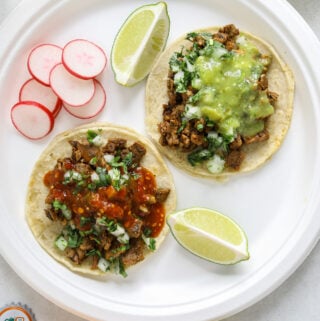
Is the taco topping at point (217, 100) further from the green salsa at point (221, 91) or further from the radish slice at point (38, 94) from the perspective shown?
the radish slice at point (38, 94)

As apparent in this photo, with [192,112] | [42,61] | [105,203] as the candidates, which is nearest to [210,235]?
[105,203]

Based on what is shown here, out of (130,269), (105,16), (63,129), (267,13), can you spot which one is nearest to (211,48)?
(267,13)

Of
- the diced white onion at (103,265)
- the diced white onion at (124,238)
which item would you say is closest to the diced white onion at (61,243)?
the diced white onion at (103,265)

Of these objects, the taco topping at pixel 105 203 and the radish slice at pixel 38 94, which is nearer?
the taco topping at pixel 105 203

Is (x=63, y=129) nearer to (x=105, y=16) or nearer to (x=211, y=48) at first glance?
(x=105, y=16)

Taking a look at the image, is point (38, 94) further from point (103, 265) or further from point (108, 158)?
point (103, 265)

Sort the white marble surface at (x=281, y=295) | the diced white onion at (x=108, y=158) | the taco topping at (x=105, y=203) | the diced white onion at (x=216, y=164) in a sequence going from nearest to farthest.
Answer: the taco topping at (x=105, y=203)
the diced white onion at (x=108, y=158)
the diced white onion at (x=216, y=164)
the white marble surface at (x=281, y=295)
